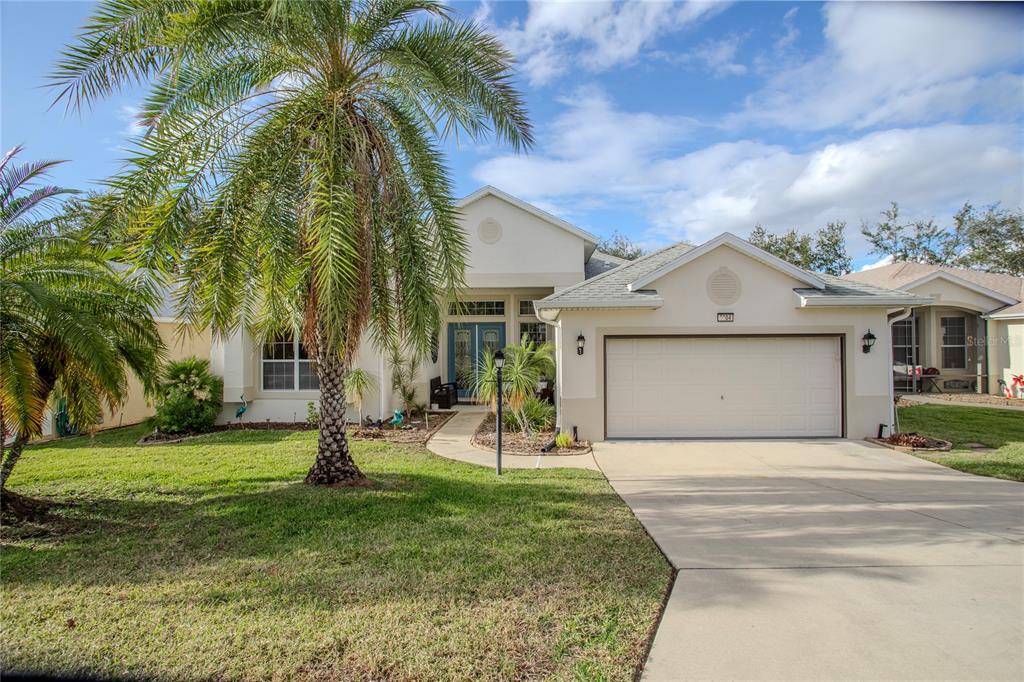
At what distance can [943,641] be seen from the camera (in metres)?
3.47

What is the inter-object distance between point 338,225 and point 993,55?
567 cm

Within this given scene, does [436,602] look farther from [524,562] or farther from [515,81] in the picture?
[515,81]

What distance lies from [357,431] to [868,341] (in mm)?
11698

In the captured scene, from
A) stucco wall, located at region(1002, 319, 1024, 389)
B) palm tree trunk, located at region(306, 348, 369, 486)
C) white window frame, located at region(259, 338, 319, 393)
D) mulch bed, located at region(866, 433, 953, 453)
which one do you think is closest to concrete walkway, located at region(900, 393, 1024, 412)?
stucco wall, located at region(1002, 319, 1024, 389)

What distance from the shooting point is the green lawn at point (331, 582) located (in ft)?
10.8

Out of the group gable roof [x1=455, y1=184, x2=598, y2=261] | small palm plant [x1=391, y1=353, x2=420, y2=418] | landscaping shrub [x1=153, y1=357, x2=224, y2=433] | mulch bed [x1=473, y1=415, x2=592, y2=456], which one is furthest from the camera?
gable roof [x1=455, y1=184, x2=598, y2=261]

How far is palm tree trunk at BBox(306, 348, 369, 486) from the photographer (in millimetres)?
7629

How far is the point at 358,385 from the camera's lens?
12.7 metres

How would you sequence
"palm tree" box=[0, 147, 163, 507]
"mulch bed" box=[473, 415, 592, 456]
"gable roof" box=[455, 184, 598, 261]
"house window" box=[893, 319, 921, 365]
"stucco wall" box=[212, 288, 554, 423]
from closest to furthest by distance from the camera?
"palm tree" box=[0, 147, 163, 507]
"mulch bed" box=[473, 415, 592, 456]
"stucco wall" box=[212, 288, 554, 423]
"gable roof" box=[455, 184, 598, 261]
"house window" box=[893, 319, 921, 365]

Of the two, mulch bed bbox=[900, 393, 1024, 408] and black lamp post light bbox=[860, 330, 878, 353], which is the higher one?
black lamp post light bbox=[860, 330, 878, 353]

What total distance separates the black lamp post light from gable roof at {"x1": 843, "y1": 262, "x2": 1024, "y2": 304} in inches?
276

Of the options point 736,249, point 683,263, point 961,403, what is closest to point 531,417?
point 683,263

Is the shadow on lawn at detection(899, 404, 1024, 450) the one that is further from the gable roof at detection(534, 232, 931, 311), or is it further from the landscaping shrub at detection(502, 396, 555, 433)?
the landscaping shrub at detection(502, 396, 555, 433)

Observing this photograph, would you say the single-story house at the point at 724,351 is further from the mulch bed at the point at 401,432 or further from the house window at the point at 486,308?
the house window at the point at 486,308
